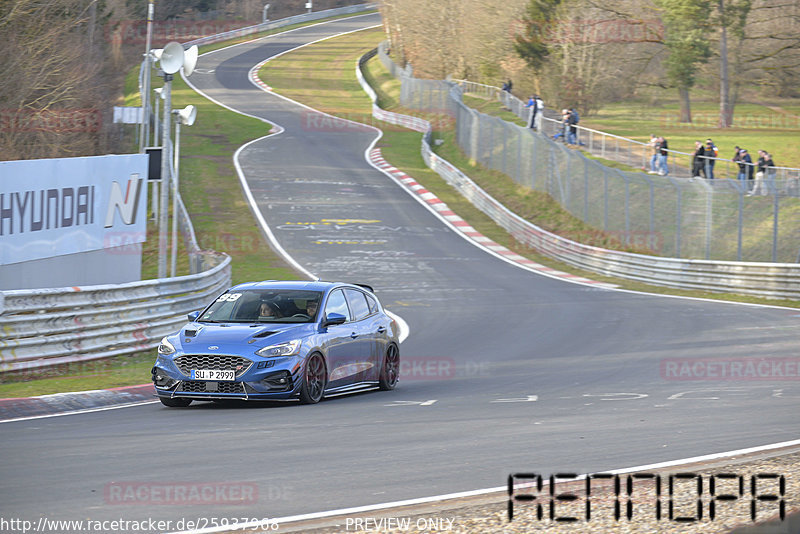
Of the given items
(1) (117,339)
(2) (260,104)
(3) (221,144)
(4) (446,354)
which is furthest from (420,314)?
(2) (260,104)

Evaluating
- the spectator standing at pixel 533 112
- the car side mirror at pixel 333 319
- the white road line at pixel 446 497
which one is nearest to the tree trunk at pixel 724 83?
the spectator standing at pixel 533 112

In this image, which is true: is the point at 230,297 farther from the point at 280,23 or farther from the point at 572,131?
the point at 280,23

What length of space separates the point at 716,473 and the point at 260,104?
68808mm

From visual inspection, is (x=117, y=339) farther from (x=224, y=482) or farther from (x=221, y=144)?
(x=221, y=144)

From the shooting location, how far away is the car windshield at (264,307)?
1277cm

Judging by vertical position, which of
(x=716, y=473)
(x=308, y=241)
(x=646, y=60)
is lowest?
Answer: (x=308, y=241)

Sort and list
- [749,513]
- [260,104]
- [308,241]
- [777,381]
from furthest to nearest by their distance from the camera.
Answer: [260,104] → [308,241] → [777,381] → [749,513]

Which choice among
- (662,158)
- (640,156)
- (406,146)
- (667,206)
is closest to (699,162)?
(662,158)

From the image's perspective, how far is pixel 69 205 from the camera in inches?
722

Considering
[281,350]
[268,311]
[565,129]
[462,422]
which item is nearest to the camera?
[462,422]

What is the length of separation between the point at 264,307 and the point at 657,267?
19445 mm

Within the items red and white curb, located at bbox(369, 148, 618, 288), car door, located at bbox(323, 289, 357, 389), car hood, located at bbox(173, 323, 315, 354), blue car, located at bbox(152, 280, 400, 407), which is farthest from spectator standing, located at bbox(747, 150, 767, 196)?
car hood, located at bbox(173, 323, 315, 354)

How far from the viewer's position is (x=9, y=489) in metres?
7.43

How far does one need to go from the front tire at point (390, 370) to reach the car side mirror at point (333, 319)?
1506 millimetres
